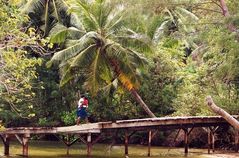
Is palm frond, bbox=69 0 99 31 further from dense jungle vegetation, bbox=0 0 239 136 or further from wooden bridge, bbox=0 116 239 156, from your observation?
wooden bridge, bbox=0 116 239 156

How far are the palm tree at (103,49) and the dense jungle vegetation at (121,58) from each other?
0.05m

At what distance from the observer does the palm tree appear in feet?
70.7

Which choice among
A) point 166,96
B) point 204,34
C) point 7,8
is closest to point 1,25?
point 7,8

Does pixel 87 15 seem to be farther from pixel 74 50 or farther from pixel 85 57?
pixel 85 57

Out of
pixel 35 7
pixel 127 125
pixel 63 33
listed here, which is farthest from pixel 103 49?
pixel 35 7

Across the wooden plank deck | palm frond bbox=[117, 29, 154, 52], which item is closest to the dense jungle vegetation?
palm frond bbox=[117, 29, 154, 52]

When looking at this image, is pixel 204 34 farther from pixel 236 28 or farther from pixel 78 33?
pixel 78 33

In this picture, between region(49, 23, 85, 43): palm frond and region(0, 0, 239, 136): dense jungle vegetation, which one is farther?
region(49, 23, 85, 43): palm frond

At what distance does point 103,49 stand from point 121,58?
1190mm

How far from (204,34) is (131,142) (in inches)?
454

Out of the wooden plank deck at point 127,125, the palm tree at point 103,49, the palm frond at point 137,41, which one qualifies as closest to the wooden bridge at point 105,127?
the wooden plank deck at point 127,125

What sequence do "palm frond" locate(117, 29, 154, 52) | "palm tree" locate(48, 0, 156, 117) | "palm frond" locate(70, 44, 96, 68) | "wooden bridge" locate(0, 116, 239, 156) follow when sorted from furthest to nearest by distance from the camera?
"palm frond" locate(117, 29, 154, 52) → "palm frond" locate(70, 44, 96, 68) → "palm tree" locate(48, 0, 156, 117) → "wooden bridge" locate(0, 116, 239, 156)

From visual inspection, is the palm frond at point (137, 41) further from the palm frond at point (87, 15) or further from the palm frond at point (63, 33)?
the palm frond at point (63, 33)

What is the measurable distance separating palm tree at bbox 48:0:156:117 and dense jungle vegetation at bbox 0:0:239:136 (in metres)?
0.05
